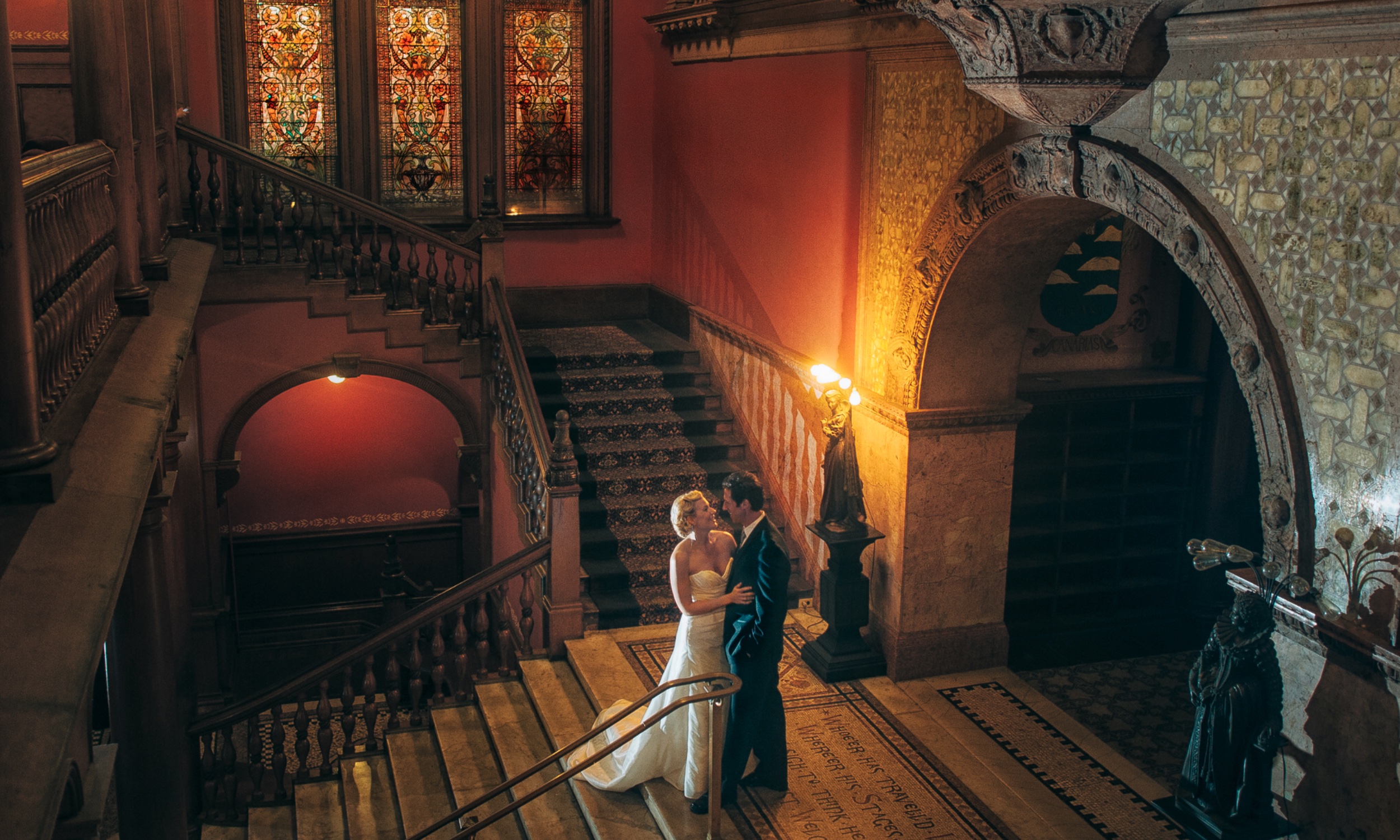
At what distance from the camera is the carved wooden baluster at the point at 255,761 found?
7.94m

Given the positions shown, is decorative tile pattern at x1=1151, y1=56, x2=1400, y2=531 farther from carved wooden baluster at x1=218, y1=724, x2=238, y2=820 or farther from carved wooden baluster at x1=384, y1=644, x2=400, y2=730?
carved wooden baluster at x1=218, y1=724, x2=238, y2=820

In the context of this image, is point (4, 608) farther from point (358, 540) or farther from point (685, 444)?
point (358, 540)

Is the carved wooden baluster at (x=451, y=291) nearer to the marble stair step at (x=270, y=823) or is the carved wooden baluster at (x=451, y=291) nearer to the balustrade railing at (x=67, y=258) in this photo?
the marble stair step at (x=270, y=823)

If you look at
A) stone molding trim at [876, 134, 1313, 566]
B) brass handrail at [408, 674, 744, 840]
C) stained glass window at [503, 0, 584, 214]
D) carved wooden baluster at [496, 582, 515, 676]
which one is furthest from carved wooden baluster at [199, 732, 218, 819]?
stained glass window at [503, 0, 584, 214]

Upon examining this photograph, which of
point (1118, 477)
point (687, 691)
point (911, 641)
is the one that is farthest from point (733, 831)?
point (1118, 477)

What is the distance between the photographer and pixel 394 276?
10.4 meters

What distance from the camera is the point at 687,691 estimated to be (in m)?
6.25

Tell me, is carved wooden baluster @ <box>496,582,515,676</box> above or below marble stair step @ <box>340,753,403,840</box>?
above

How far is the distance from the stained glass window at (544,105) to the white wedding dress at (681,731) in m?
6.91

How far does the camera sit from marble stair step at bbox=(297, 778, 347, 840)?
746cm

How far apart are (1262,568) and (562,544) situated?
178 inches

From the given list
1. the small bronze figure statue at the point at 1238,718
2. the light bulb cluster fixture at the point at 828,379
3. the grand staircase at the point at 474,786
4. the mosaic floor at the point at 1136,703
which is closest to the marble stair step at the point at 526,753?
the grand staircase at the point at 474,786

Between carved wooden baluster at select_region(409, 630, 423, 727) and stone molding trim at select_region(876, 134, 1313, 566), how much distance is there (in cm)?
418

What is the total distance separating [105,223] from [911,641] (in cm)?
518
